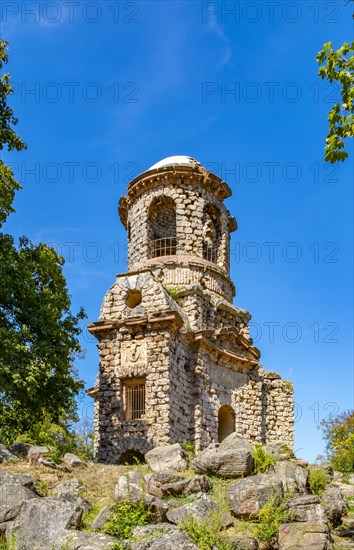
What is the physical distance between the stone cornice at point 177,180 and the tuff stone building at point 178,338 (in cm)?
4

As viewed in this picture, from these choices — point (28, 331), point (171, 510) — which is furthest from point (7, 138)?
point (171, 510)

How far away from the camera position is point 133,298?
21422mm

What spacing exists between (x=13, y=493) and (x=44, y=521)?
1103mm

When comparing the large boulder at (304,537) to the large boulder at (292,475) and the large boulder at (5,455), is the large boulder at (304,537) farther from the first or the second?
the large boulder at (5,455)

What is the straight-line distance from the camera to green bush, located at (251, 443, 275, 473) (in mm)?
12336

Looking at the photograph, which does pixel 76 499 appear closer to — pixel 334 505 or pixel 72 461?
pixel 72 461

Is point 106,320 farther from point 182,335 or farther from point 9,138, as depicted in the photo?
point 9,138

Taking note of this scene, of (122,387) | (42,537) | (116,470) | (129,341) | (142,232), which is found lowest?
(42,537)

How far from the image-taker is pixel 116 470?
44.0 feet

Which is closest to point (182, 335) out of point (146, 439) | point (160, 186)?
point (146, 439)

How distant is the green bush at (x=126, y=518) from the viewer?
10219 mm

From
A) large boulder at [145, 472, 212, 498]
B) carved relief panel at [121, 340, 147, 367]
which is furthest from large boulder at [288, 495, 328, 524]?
carved relief panel at [121, 340, 147, 367]

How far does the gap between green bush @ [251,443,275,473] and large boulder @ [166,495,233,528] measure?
5.43 ft

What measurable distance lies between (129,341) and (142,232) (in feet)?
20.7
